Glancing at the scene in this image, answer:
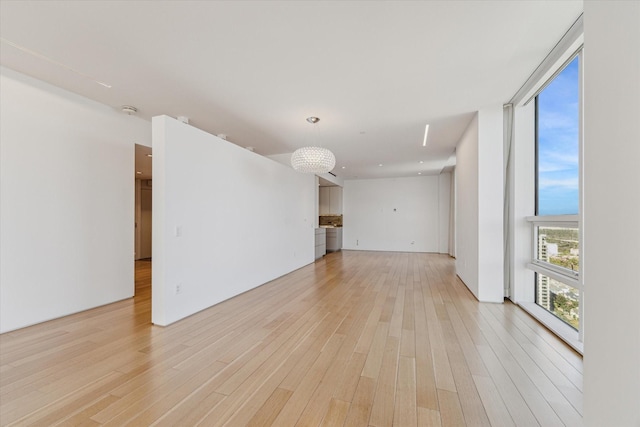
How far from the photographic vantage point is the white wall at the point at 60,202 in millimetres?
A: 2828

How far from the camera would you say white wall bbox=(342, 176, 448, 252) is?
968 centimetres

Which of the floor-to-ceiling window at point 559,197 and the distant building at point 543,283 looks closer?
the floor-to-ceiling window at point 559,197

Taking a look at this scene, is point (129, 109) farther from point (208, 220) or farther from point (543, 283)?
point (543, 283)

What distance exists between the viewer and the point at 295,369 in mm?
2068

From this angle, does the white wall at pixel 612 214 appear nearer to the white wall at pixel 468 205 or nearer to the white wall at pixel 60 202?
the white wall at pixel 468 205

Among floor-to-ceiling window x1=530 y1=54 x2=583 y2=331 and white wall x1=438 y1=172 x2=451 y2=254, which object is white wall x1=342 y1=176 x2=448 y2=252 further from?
floor-to-ceiling window x1=530 y1=54 x2=583 y2=331

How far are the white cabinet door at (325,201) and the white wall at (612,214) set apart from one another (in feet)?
32.0

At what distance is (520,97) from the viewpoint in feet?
11.2


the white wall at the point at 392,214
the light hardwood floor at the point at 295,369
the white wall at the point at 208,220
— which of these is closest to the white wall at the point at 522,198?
Answer: the light hardwood floor at the point at 295,369

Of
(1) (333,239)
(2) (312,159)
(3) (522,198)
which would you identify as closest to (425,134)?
(3) (522,198)

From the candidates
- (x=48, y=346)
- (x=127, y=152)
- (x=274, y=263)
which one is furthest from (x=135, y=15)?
(x=274, y=263)

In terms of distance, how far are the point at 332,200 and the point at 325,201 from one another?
30 centimetres

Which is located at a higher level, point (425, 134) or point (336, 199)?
point (425, 134)

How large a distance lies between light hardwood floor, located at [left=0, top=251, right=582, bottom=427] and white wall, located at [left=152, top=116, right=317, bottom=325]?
0.43 metres
